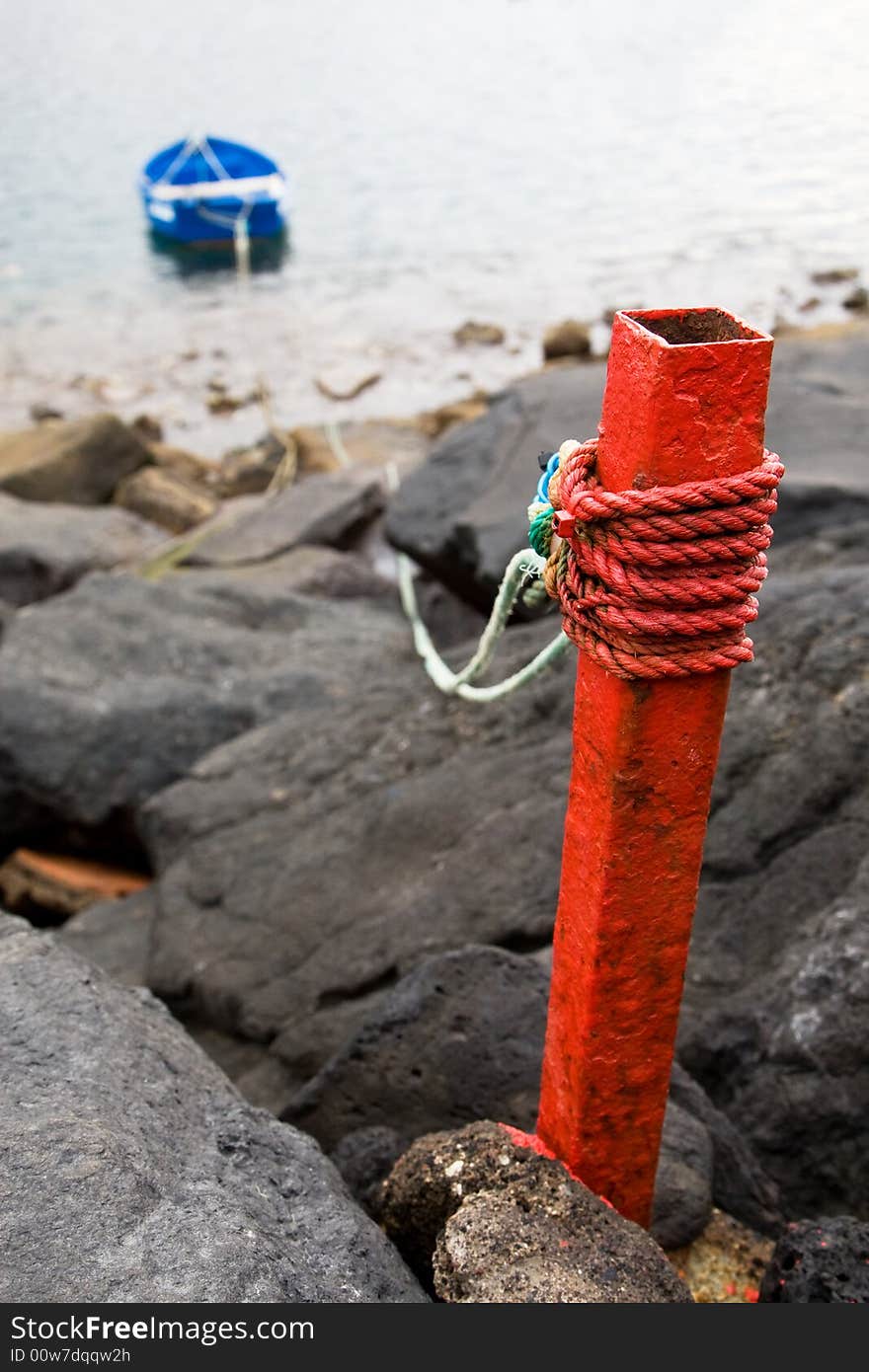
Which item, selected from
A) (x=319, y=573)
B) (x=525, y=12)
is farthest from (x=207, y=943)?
(x=525, y=12)

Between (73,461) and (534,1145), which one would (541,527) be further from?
(73,461)

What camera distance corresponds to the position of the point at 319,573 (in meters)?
7.69

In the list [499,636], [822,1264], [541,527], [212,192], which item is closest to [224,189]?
[212,192]

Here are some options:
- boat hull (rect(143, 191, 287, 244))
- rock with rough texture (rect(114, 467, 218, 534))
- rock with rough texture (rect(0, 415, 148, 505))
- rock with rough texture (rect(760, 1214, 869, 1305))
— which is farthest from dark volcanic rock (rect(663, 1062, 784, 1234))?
boat hull (rect(143, 191, 287, 244))

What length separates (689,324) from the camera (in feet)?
5.98

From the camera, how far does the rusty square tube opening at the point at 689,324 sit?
179cm

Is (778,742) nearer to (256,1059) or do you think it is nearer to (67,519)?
(256,1059)

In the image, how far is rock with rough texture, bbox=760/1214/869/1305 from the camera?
1.96 m

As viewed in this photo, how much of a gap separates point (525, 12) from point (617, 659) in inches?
2109

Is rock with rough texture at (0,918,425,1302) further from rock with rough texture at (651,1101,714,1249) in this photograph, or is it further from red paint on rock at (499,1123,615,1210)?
rock with rough texture at (651,1101,714,1249)

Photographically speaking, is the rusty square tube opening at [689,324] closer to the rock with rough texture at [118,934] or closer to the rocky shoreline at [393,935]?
the rocky shoreline at [393,935]

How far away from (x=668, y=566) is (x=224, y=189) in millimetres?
21562

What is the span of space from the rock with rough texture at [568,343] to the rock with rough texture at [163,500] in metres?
4.87

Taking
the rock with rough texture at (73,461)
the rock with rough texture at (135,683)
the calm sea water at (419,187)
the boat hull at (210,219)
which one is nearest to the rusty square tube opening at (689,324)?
the rock with rough texture at (135,683)
